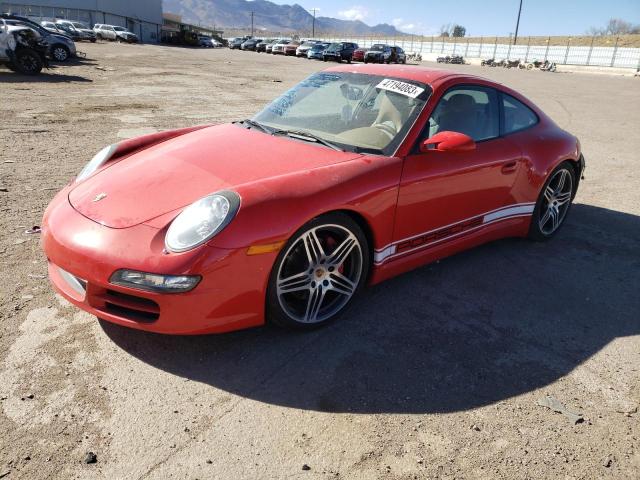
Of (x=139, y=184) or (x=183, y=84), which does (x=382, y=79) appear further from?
(x=183, y=84)

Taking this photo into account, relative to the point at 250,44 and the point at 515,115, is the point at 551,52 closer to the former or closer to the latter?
the point at 250,44

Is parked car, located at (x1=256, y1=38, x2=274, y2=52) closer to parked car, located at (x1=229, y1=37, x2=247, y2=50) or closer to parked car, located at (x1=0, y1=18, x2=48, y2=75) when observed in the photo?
parked car, located at (x1=229, y1=37, x2=247, y2=50)

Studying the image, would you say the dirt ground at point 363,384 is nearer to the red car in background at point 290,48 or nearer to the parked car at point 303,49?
the parked car at point 303,49

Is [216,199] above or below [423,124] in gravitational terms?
below

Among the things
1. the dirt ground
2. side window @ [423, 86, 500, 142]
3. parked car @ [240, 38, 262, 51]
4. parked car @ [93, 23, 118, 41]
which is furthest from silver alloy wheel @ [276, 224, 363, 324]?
parked car @ [240, 38, 262, 51]

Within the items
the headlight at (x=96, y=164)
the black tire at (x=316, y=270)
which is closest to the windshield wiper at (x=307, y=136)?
the black tire at (x=316, y=270)

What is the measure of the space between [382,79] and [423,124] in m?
0.60

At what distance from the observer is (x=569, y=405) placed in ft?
8.41

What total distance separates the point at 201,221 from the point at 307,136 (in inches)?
47.4

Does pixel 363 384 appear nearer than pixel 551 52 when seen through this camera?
Yes

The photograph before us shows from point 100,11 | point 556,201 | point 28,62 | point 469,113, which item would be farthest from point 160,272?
point 100,11

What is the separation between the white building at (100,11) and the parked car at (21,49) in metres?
44.2

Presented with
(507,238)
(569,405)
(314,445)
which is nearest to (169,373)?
(314,445)

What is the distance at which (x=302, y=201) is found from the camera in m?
2.73
